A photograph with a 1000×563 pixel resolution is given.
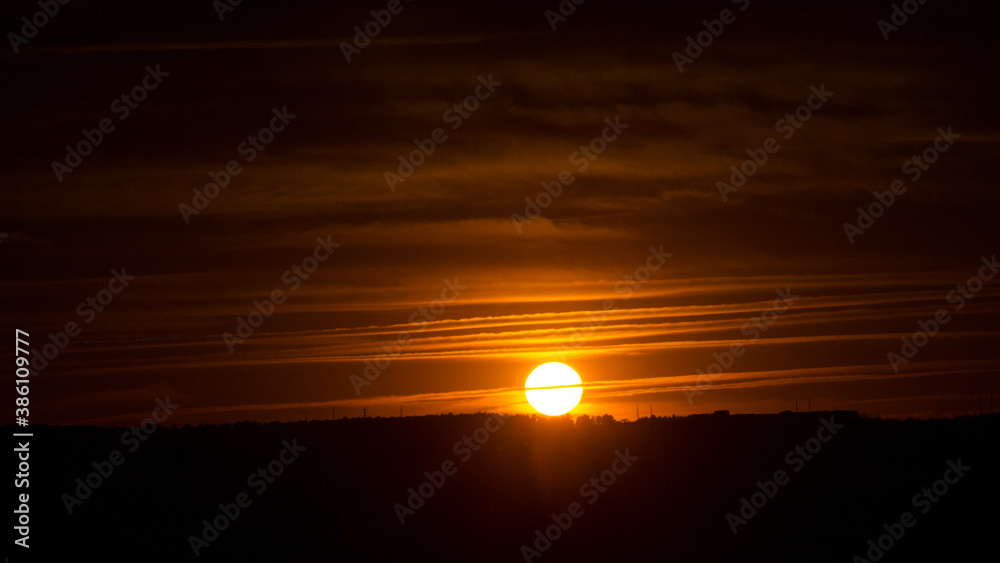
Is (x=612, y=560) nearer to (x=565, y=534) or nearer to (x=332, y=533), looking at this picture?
(x=565, y=534)

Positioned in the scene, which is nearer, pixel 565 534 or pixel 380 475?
pixel 565 534

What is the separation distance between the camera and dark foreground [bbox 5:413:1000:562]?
44656 millimetres

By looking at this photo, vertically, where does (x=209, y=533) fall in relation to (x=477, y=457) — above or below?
below

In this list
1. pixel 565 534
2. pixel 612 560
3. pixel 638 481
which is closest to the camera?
pixel 612 560

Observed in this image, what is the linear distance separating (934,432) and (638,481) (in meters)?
13.9

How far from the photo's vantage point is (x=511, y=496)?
51.7 m

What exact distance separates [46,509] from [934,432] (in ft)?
129

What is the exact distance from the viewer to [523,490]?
2055 inches

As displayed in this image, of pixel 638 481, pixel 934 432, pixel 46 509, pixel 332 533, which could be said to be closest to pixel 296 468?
pixel 332 533

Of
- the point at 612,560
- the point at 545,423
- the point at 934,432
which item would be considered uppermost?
the point at 545,423

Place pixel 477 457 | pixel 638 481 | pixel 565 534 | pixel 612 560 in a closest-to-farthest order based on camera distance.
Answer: pixel 612 560 → pixel 565 534 → pixel 638 481 → pixel 477 457

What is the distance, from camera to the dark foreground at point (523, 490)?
44.7 m

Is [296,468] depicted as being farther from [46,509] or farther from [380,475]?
[46,509]

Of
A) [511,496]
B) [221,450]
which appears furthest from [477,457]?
[221,450]
